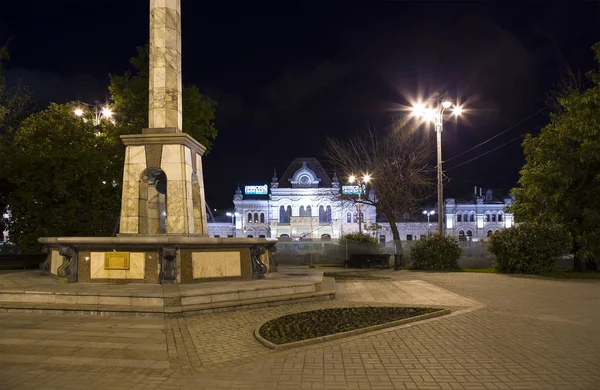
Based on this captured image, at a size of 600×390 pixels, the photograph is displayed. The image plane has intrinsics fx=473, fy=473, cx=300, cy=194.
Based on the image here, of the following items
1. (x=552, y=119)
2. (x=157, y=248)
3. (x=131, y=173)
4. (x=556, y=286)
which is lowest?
(x=556, y=286)

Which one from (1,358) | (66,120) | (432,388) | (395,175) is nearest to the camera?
(432,388)

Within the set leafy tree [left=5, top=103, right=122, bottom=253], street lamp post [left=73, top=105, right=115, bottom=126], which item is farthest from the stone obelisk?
street lamp post [left=73, top=105, right=115, bottom=126]

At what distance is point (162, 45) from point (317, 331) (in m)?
11.0

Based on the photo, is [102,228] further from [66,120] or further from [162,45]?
[162,45]

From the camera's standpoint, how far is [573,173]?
2298 centimetres

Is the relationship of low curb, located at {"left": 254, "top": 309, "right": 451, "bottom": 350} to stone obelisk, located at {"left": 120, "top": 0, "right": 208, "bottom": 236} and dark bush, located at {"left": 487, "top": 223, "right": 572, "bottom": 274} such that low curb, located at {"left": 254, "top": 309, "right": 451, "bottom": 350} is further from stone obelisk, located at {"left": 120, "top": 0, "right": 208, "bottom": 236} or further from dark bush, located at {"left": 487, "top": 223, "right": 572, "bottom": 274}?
dark bush, located at {"left": 487, "top": 223, "right": 572, "bottom": 274}

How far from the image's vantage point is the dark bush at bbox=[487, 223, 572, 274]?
21.6 m

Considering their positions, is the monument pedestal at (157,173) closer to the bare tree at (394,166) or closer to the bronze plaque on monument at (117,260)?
the bronze plaque on monument at (117,260)

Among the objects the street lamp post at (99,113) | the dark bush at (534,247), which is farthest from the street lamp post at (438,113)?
the street lamp post at (99,113)

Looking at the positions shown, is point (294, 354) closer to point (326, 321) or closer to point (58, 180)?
point (326, 321)

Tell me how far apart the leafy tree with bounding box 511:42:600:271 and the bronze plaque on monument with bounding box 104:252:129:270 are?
19995mm

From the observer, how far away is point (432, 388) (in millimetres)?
5645

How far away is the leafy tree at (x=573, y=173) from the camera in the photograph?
72.3 feet

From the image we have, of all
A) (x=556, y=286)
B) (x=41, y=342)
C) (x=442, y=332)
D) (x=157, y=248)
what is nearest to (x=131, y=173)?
(x=157, y=248)
